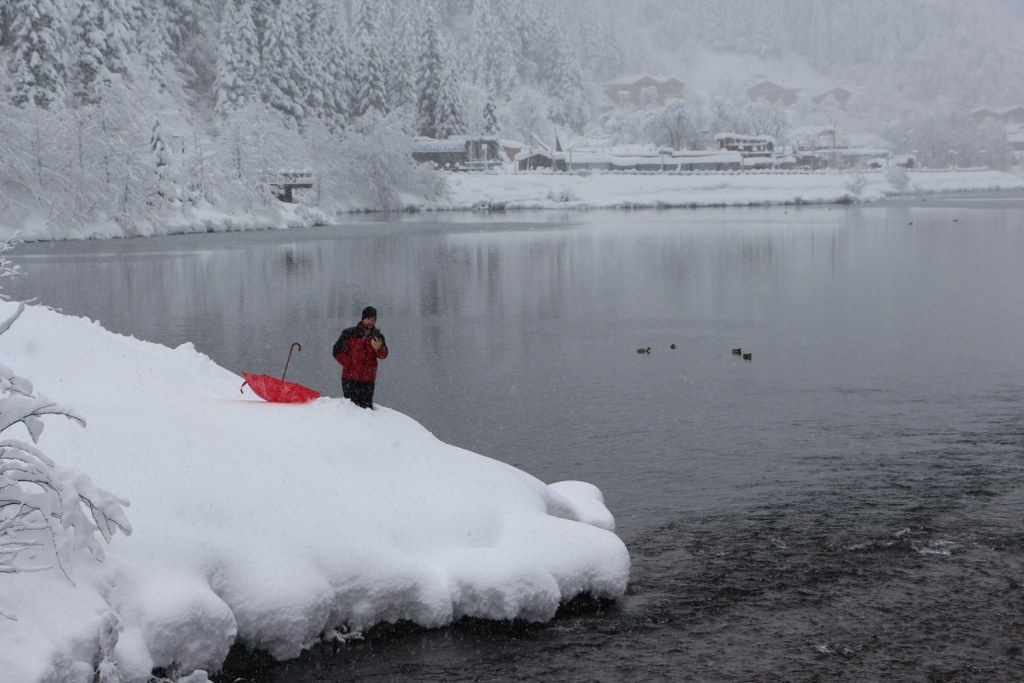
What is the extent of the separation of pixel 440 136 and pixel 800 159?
64.6 metres

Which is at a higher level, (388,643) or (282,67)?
(282,67)

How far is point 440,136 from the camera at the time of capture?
130 m

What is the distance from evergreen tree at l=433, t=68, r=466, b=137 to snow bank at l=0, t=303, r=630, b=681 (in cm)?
11835

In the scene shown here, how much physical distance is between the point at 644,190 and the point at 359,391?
107 metres

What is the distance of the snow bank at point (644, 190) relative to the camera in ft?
368

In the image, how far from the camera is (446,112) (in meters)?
130

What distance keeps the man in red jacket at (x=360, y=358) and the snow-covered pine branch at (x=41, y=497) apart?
16.4 ft

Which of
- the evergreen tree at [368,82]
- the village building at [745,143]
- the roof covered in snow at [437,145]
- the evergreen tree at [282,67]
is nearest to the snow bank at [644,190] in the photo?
the roof covered in snow at [437,145]

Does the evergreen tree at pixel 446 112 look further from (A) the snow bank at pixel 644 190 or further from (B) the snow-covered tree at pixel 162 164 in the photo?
(B) the snow-covered tree at pixel 162 164

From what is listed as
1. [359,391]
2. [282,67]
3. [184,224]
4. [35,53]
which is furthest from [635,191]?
[359,391]

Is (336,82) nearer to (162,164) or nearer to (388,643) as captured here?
(162,164)

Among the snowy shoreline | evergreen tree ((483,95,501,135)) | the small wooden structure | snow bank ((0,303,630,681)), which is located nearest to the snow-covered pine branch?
snow bank ((0,303,630,681))

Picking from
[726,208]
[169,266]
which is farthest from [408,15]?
[169,266]

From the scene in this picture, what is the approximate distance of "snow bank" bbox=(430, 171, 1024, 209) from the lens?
112062 mm
